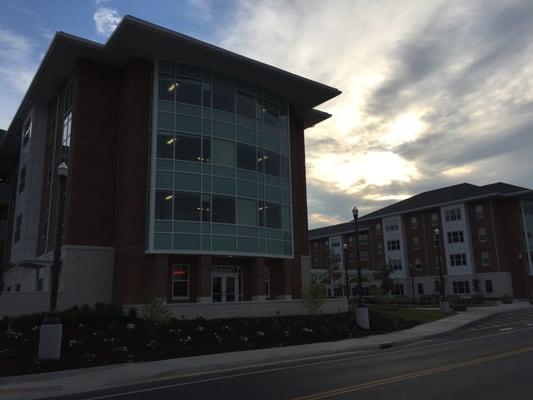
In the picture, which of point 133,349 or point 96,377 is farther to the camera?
point 133,349

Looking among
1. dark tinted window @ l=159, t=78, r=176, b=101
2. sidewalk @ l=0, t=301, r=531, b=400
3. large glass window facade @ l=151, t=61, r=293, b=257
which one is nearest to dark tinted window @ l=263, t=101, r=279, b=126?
large glass window facade @ l=151, t=61, r=293, b=257

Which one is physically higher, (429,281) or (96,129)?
(96,129)

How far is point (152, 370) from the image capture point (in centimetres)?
1447

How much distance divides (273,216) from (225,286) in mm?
5845

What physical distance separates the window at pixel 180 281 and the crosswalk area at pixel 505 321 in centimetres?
1706

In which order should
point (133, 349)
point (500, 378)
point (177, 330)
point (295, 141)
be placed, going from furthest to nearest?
point (295, 141), point (177, 330), point (133, 349), point (500, 378)

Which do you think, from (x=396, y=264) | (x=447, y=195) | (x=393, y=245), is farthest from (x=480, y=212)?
(x=396, y=264)

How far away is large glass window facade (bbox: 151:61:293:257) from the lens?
28672mm

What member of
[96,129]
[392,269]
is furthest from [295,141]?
[392,269]

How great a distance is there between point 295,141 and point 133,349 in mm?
25351

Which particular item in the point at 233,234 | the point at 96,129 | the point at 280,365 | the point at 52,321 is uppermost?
the point at 96,129

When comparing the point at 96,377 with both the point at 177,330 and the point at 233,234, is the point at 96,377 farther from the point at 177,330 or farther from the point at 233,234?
the point at 233,234

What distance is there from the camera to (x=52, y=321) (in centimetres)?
1598

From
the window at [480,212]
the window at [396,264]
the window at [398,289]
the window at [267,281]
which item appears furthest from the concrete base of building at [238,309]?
the window at [396,264]
